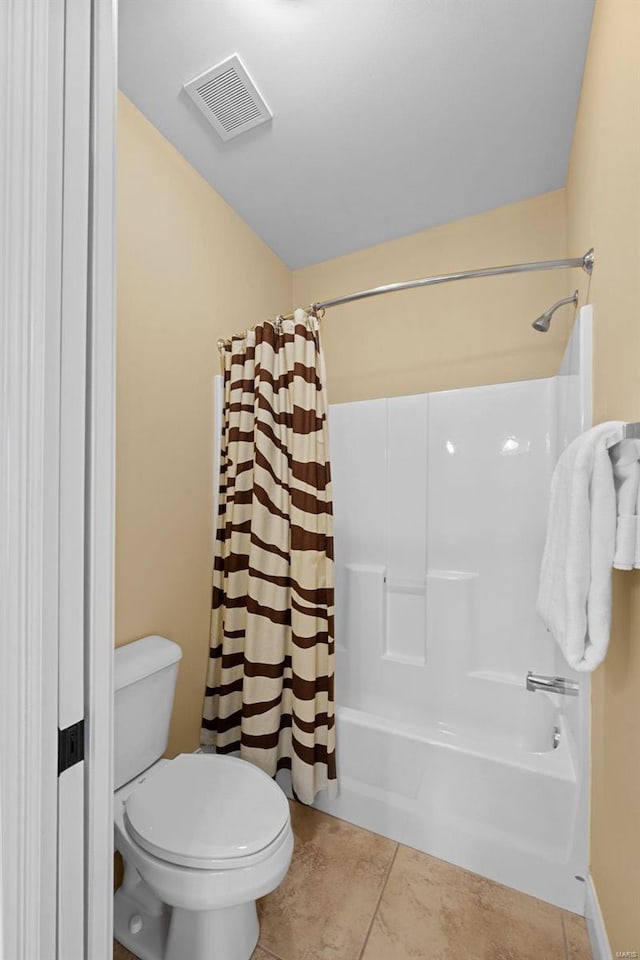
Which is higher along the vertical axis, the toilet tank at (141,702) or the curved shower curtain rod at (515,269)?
the curved shower curtain rod at (515,269)

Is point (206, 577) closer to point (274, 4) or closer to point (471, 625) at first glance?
point (471, 625)

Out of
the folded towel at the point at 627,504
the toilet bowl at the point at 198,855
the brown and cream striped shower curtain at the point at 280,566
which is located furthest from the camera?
the brown and cream striped shower curtain at the point at 280,566

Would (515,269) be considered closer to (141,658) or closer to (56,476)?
(56,476)

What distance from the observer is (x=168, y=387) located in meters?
1.67

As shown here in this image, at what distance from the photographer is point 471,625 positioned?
6.13 ft

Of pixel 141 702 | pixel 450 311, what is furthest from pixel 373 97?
pixel 141 702

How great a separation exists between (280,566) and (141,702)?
613mm

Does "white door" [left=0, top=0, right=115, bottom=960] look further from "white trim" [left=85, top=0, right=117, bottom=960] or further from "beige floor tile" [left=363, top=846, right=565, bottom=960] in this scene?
"beige floor tile" [left=363, top=846, right=565, bottom=960]

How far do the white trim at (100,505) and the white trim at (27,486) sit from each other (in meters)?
0.06

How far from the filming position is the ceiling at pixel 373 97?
1254mm

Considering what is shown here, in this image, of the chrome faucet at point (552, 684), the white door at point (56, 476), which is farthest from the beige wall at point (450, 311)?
the white door at point (56, 476)

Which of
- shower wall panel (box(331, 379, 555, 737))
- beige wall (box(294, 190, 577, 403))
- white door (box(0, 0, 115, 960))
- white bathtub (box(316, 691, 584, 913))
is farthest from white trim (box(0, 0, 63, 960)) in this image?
beige wall (box(294, 190, 577, 403))

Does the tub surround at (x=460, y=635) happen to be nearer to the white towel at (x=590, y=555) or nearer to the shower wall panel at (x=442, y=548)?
the shower wall panel at (x=442, y=548)

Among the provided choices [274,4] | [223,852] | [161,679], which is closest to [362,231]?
[274,4]
